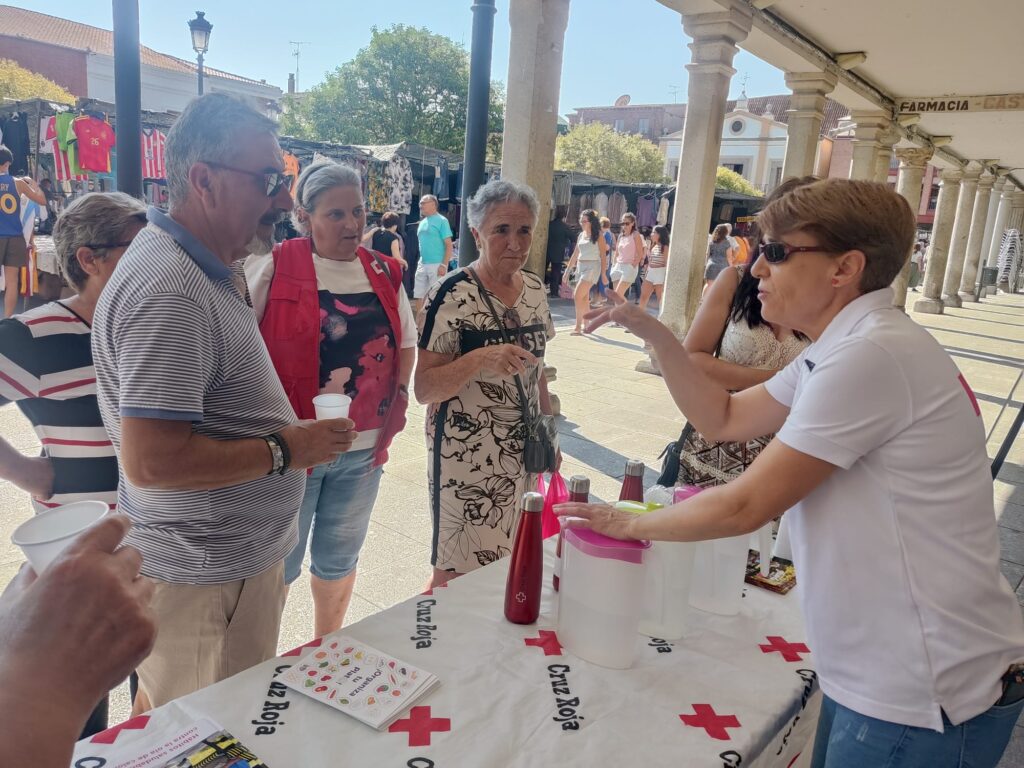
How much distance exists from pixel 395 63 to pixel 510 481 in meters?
34.1

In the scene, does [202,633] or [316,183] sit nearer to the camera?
[202,633]

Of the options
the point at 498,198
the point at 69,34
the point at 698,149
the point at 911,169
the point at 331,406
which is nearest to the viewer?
the point at 331,406

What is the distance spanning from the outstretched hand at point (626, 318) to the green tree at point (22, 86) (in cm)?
3236

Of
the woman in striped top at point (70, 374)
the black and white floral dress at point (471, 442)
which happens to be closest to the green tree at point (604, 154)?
the black and white floral dress at point (471, 442)

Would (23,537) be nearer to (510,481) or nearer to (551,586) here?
(551,586)

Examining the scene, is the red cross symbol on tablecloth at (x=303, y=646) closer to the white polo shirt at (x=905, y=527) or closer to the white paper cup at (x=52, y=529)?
the white paper cup at (x=52, y=529)

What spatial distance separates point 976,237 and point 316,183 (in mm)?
21547

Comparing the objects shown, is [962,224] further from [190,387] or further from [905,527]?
[190,387]

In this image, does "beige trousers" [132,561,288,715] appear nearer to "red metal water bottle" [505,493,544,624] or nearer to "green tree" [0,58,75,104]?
"red metal water bottle" [505,493,544,624]

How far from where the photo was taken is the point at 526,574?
1547 millimetres

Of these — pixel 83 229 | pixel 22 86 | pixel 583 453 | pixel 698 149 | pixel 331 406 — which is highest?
pixel 22 86

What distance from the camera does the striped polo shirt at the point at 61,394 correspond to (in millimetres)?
1758

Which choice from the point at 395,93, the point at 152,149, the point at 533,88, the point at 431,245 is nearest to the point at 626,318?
the point at 533,88

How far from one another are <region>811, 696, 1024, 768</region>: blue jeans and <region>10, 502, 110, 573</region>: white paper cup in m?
1.25
